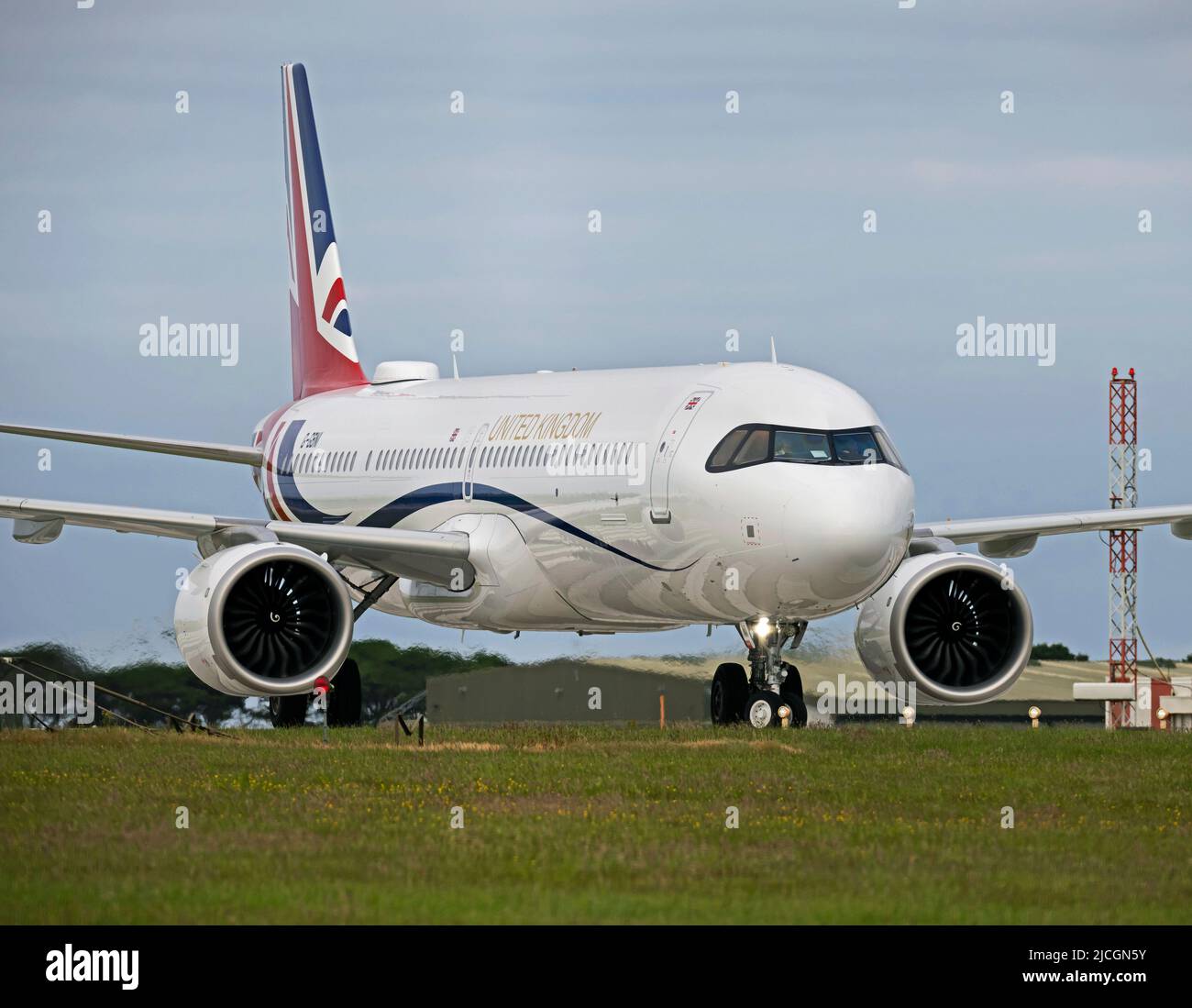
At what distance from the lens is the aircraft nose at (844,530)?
72.7ft

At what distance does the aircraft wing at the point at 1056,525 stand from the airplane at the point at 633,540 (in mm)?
34

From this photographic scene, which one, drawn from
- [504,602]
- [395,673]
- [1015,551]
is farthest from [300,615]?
[1015,551]

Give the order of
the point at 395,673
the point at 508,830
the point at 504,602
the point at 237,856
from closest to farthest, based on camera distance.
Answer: the point at 237,856 → the point at 508,830 → the point at 504,602 → the point at 395,673

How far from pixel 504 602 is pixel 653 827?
12.7m

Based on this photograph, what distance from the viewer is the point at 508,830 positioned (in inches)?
584

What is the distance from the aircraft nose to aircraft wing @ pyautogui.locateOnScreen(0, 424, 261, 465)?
11.4 m

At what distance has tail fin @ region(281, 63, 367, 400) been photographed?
36.2m

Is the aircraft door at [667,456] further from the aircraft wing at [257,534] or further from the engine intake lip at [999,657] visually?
the aircraft wing at [257,534]

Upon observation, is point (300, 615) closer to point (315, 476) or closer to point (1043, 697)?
point (315, 476)

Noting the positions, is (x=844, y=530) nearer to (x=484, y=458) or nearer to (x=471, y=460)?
(x=484, y=458)
